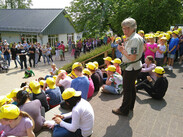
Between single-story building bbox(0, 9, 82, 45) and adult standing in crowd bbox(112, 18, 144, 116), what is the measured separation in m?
19.6

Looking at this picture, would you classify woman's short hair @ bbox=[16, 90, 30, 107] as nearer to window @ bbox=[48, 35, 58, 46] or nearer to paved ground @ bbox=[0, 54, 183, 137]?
paved ground @ bbox=[0, 54, 183, 137]

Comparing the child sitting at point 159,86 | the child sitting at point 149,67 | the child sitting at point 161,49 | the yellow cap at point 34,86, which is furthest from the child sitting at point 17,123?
the child sitting at point 161,49

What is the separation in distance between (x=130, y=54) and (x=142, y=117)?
157cm

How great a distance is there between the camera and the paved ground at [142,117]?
2.74 m

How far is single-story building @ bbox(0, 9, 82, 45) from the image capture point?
2111cm

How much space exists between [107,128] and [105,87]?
5.29 ft

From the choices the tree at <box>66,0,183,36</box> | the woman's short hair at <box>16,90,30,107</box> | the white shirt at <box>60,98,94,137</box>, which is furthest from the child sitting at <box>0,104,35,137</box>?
the tree at <box>66,0,183,36</box>

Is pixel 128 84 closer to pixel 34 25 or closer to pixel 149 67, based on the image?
pixel 149 67

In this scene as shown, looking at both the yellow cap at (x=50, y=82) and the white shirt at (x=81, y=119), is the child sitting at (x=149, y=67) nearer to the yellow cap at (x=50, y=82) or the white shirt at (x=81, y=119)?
the yellow cap at (x=50, y=82)

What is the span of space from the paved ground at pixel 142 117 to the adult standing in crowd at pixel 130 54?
0.40m

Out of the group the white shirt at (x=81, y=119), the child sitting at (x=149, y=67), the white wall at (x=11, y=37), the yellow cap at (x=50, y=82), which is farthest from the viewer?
the white wall at (x=11, y=37)

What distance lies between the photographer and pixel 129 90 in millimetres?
2852

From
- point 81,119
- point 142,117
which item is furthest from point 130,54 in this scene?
point 142,117

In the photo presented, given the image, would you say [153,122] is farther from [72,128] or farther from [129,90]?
[72,128]
